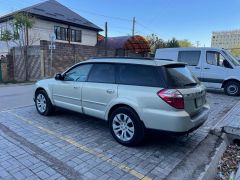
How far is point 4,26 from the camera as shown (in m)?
21.6

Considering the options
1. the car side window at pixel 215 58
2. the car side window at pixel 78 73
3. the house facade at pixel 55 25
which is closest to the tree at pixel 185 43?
the house facade at pixel 55 25

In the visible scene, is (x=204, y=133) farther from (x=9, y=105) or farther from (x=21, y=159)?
(x=9, y=105)

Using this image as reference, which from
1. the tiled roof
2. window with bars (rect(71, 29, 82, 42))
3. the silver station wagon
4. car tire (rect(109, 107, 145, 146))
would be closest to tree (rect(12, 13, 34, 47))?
the tiled roof

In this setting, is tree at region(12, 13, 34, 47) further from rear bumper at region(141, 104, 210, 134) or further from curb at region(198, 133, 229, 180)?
curb at region(198, 133, 229, 180)

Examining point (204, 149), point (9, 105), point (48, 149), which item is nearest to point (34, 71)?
point (9, 105)

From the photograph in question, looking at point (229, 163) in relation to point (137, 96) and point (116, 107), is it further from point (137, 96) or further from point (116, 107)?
point (116, 107)

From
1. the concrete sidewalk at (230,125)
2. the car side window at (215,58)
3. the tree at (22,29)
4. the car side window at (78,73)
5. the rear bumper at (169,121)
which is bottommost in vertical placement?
the concrete sidewalk at (230,125)

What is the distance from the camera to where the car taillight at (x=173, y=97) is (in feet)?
11.3

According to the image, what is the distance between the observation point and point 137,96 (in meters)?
3.77

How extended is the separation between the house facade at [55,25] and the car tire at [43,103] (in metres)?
13.9

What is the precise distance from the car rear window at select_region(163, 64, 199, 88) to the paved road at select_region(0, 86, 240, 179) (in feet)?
3.15

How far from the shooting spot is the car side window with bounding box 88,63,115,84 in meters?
4.36

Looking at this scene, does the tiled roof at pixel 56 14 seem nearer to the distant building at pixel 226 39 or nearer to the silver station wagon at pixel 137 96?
the silver station wagon at pixel 137 96

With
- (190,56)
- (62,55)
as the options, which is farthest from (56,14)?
(190,56)
